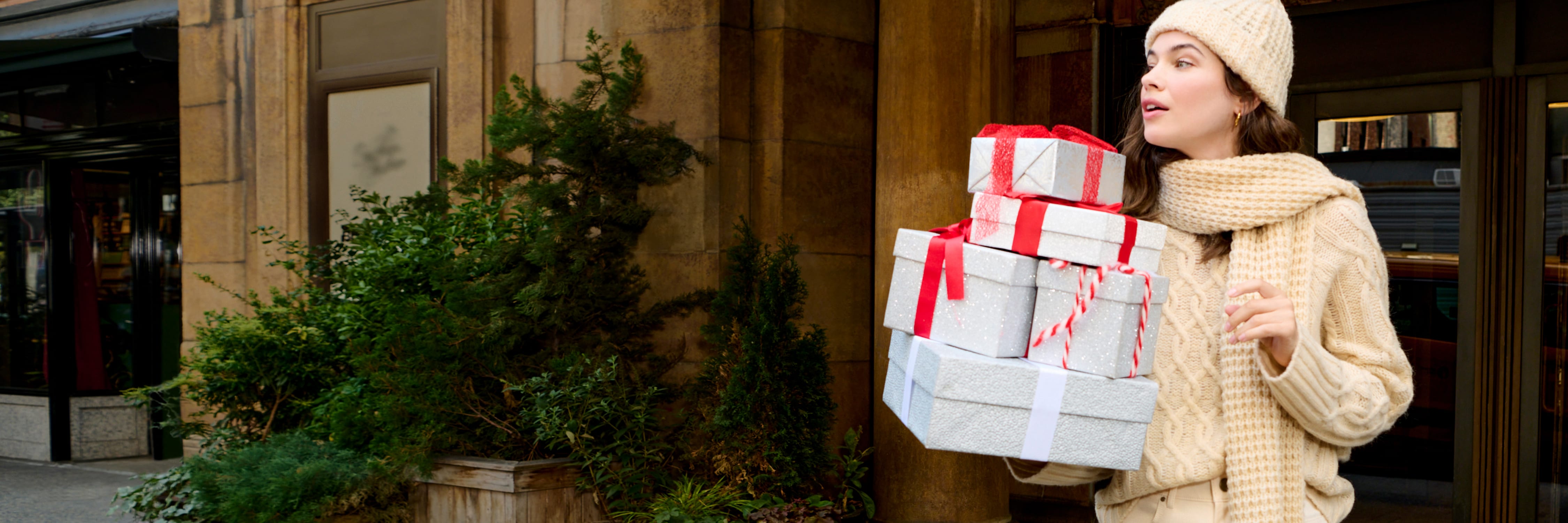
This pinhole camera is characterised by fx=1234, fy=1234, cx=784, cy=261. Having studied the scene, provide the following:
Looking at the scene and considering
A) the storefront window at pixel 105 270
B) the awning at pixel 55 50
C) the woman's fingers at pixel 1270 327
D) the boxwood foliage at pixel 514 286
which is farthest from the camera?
the storefront window at pixel 105 270

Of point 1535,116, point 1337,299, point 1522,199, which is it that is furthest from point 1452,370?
point 1337,299

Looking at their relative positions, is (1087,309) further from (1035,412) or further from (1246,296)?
(1246,296)

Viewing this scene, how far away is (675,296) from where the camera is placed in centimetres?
564

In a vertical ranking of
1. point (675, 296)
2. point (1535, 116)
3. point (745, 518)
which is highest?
point (1535, 116)

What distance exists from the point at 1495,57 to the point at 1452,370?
4.72 feet

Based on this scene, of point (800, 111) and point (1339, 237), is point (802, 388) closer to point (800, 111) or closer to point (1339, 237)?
point (800, 111)

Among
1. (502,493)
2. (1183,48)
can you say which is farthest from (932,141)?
(1183,48)

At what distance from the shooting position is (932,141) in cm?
520

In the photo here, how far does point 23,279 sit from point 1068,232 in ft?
35.5

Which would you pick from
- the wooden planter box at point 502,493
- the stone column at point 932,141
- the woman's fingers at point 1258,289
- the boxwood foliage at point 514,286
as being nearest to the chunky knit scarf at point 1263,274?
the woman's fingers at point 1258,289

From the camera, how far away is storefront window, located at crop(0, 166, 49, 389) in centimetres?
1014

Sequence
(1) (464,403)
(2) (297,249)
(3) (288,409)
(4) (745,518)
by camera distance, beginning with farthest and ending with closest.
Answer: (2) (297,249) → (3) (288,409) → (1) (464,403) → (4) (745,518)

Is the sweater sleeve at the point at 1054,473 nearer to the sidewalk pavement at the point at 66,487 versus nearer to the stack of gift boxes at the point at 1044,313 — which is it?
the stack of gift boxes at the point at 1044,313

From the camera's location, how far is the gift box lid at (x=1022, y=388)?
1.75 meters
